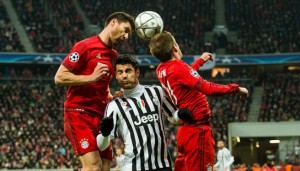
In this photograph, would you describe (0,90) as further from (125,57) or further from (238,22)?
(125,57)

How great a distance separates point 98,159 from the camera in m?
6.78

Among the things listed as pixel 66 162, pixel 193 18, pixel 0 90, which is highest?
pixel 193 18

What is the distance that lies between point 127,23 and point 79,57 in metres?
0.64

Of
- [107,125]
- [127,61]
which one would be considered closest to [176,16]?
[127,61]

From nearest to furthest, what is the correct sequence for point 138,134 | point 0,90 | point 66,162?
1. point 138,134
2. point 66,162
3. point 0,90

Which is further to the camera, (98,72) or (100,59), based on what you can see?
(100,59)

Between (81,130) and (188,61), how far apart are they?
28.9 m

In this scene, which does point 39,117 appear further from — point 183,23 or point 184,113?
point 184,113

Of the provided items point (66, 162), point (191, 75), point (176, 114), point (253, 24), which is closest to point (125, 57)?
point (176, 114)

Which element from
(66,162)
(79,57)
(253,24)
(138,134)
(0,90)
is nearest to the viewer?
(138,134)

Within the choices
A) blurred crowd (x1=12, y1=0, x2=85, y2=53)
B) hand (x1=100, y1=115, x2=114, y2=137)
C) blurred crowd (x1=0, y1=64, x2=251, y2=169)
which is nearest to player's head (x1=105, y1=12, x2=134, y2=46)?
hand (x1=100, y1=115, x2=114, y2=137)

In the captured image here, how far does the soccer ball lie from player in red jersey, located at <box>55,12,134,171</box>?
667 mm

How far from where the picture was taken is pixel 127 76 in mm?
5852

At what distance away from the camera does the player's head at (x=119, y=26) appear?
270 inches
